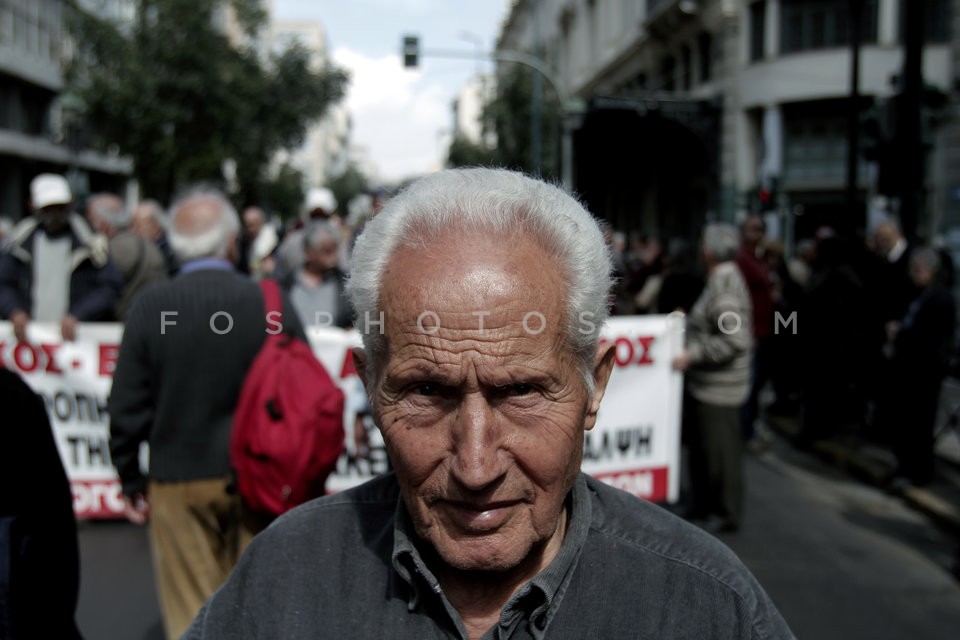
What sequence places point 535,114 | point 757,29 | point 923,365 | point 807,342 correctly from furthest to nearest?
1. point 535,114
2. point 757,29
3. point 807,342
4. point 923,365

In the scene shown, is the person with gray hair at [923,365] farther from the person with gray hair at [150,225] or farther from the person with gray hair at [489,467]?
the person with gray hair at [489,467]

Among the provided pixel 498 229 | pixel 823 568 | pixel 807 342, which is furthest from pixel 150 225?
pixel 498 229

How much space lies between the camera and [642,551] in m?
1.66

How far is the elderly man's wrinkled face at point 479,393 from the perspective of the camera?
155 centimetres

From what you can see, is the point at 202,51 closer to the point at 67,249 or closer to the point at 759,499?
the point at 67,249

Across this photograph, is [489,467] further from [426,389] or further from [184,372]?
[184,372]

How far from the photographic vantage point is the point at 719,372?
632 cm

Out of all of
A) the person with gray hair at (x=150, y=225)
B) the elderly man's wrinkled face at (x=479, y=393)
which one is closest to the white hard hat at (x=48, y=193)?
the person with gray hair at (x=150, y=225)

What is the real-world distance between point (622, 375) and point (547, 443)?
478 centimetres

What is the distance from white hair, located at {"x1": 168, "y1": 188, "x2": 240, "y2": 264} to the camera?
13.3 feet

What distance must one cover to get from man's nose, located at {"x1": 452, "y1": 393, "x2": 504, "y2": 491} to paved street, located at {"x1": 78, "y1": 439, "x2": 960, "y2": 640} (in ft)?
12.3

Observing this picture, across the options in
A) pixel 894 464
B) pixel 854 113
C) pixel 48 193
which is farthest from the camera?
pixel 854 113

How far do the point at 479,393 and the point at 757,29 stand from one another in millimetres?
27327

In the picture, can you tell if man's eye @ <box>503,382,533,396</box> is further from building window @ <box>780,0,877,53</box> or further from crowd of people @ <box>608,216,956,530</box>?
building window @ <box>780,0,877,53</box>
